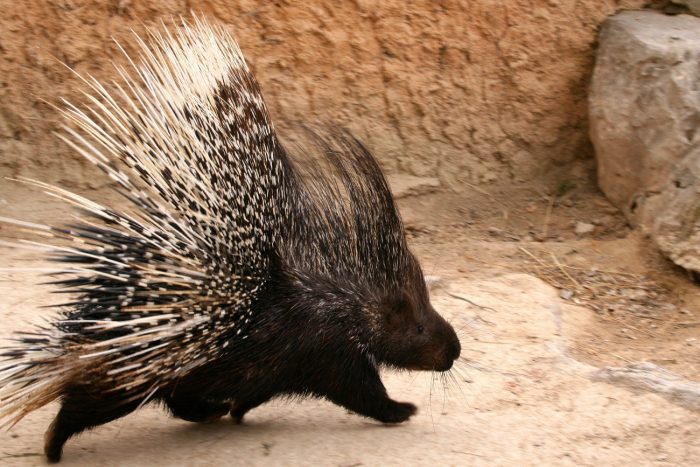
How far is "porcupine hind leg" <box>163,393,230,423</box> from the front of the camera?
2961 millimetres

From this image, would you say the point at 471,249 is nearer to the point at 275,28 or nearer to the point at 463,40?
the point at 463,40

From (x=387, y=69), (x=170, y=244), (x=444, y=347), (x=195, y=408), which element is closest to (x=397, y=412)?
(x=444, y=347)

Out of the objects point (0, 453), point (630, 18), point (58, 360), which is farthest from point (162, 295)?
point (630, 18)

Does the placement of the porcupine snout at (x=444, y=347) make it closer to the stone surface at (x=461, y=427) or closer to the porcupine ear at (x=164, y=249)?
the stone surface at (x=461, y=427)

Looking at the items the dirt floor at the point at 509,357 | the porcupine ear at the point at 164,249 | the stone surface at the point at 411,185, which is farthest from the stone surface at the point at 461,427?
the stone surface at the point at 411,185

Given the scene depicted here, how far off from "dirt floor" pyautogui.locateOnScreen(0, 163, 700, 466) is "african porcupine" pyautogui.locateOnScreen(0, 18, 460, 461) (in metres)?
0.16

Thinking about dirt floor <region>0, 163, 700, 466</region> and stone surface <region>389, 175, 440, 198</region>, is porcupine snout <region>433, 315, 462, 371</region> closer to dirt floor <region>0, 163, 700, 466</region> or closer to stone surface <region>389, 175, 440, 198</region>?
dirt floor <region>0, 163, 700, 466</region>

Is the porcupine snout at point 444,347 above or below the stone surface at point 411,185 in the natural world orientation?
above

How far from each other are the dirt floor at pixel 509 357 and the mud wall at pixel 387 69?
0.26 metres

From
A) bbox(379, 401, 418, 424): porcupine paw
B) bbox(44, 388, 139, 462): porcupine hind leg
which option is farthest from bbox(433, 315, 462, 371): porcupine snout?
bbox(44, 388, 139, 462): porcupine hind leg

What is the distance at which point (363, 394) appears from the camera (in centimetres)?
300

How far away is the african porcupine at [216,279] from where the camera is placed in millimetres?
2520

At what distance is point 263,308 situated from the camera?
282cm

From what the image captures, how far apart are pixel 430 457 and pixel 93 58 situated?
3.33 metres
